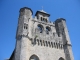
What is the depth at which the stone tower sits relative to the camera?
15.8 m

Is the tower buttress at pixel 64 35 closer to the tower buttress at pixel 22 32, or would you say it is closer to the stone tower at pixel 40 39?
the stone tower at pixel 40 39

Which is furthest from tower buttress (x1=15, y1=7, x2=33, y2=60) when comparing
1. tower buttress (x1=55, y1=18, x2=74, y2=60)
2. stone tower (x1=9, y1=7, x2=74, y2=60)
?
tower buttress (x1=55, y1=18, x2=74, y2=60)

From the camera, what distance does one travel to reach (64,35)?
1981 centimetres

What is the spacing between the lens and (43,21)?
2128cm

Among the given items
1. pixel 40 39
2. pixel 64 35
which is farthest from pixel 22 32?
pixel 64 35

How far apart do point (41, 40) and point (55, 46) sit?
6.95ft

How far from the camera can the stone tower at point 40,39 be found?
1581 centimetres

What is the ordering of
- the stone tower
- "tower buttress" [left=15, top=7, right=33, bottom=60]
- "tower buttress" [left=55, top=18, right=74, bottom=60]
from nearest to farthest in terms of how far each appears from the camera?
"tower buttress" [left=15, top=7, right=33, bottom=60], the stone tower, "tower buttress" [left=55, top=18, right=74, bottom=60]

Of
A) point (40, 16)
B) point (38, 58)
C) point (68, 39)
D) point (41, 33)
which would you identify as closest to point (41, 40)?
point (41, 33)

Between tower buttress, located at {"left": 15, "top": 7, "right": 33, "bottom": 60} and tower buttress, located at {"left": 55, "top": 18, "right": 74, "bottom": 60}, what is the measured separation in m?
4.89

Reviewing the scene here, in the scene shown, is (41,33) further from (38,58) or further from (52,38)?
(38,58)

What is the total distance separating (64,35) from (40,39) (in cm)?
417

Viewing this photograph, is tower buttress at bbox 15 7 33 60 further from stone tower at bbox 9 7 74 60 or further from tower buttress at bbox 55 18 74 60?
tower buttress at bbox 55 18 74 60

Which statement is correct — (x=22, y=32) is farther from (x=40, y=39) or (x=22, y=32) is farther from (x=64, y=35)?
(x=64, y=35)
